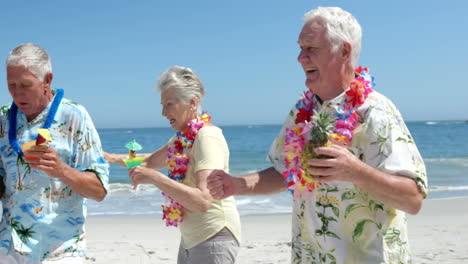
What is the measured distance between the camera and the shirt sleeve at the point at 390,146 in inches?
76.8

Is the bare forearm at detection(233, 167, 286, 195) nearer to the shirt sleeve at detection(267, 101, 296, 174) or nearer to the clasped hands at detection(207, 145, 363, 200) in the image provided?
the shirt sleeve at detection(267, 101, 296, 174)

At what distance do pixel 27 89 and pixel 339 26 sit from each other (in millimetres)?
1699

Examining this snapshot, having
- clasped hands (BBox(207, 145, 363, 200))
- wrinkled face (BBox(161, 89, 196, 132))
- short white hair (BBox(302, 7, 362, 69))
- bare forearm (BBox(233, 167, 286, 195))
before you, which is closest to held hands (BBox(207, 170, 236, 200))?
bare forearm (BBox(233, 167, 286, 195))

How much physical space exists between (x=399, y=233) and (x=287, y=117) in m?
0.78

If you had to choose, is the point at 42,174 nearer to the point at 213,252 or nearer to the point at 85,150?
the point at 85,150

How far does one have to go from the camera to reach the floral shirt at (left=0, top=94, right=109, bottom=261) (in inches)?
107

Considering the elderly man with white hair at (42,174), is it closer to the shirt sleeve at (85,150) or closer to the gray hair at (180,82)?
the shirt sleeve at (85,150)

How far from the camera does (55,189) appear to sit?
2740mm

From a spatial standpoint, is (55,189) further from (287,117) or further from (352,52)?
(352,52)

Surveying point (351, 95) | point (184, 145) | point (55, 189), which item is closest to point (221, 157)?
point (184, 145)

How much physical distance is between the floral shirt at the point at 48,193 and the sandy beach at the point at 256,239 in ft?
13.6

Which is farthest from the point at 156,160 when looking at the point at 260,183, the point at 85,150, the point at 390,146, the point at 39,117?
the point at 390,146

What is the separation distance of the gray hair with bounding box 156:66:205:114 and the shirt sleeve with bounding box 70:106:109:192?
66cm

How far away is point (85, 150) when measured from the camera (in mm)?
2824
